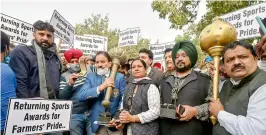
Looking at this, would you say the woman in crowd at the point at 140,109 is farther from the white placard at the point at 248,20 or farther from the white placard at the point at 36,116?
the white placard at the point at 248,20

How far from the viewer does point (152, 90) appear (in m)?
3.47

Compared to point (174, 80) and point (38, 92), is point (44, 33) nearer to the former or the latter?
point (38, 92)

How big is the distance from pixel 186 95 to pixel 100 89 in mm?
1240

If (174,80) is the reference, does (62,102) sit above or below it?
below

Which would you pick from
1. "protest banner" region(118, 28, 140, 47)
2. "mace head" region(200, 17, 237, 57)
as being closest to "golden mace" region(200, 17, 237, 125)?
"mace head" region(200, 17, 237, 57)

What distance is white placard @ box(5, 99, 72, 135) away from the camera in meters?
2.47

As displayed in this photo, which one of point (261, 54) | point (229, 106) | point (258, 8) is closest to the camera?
point (229, 106)

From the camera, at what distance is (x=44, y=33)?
3.79 metres

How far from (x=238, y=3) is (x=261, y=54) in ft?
24.9

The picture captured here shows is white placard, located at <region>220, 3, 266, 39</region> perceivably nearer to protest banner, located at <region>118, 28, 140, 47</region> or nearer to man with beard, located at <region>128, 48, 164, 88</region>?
man with beard, located at <region>128, 48, 164, 88</region>

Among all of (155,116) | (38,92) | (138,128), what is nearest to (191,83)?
(155,116)

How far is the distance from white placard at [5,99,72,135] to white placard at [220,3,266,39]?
114 inches

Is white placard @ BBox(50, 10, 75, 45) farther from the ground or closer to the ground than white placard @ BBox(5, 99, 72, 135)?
farther from the ground

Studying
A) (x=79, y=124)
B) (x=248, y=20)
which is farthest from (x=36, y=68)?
(x=248, y=20)
